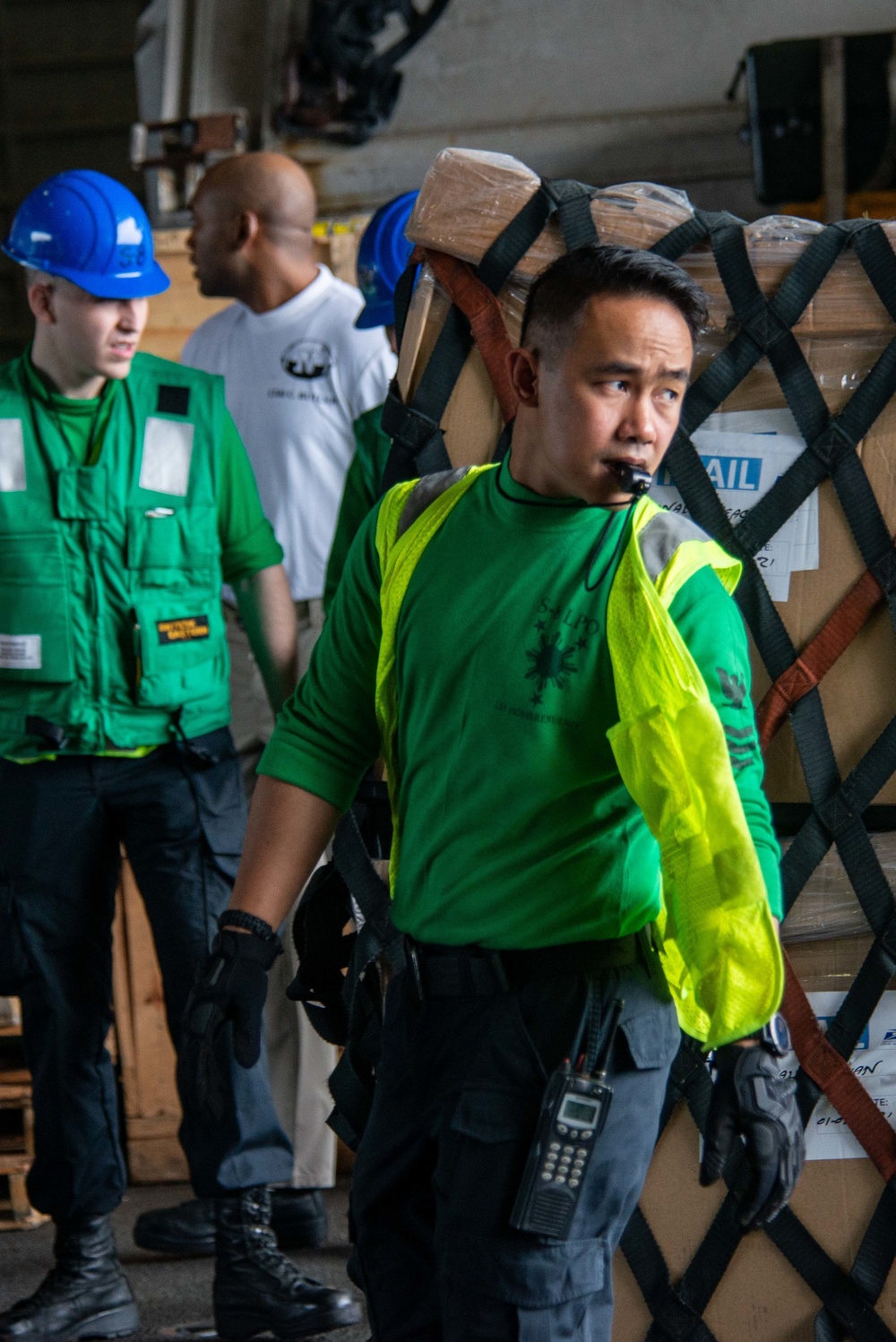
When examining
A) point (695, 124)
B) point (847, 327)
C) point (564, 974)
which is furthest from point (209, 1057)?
point (695, 124)

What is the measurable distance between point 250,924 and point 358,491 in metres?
1.63

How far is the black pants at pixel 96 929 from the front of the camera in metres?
3.51

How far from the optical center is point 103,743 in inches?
137

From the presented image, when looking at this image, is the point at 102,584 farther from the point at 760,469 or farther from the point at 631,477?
the point at 631,477

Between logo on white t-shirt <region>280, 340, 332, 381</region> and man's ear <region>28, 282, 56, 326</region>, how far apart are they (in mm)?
1056

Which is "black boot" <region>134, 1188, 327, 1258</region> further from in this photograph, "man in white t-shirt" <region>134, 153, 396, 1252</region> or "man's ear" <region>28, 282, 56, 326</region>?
"man's ear" <region>28, 282, 56, 326</region>

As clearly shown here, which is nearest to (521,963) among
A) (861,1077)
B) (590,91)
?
(861,1077)

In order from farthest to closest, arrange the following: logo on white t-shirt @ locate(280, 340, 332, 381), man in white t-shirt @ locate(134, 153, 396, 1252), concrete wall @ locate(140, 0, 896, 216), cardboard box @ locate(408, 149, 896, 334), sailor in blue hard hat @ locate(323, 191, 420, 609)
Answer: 1. concrete wall @ locate(140, 0, 896, 216)
2. logo on white t-shirt @ locate(280, 340, 332, 381)
3. man in white t-shirt @ locate(134, 153, 396, 1252)
4. sailor in blue hard hat @ locate(323, 191, 420, 609)
5. cardboard box @ locate(408, 149, 896, 334)

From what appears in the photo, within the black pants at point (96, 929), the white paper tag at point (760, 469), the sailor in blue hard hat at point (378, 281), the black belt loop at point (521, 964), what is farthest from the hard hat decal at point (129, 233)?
the black belt loop at point (521, 964)

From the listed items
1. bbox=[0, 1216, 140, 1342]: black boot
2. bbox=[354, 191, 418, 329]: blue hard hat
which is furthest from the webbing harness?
bbox=[354, 191, 418, 329]: blue hard hat

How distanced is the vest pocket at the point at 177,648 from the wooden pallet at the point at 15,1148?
4.13 feet

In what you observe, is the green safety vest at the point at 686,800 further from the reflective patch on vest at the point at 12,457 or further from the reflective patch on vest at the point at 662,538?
the reflective patch on vest at the point at 12,457

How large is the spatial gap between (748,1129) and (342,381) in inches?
122

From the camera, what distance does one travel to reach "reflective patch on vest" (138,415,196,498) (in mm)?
3584
